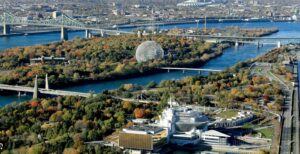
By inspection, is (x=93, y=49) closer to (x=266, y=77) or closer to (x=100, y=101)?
(x=266, y=77)

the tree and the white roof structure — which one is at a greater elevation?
the tree

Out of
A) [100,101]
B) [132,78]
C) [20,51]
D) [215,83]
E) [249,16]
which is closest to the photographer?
[100,101]

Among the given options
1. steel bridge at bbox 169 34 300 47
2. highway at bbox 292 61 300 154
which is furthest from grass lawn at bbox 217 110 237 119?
steel bridge at bbox 169 34 300 47

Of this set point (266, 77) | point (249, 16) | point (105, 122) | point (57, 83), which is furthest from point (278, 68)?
point (249, 16)

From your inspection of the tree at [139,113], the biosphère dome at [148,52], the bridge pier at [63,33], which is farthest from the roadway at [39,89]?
the bridge pier at [63,33]

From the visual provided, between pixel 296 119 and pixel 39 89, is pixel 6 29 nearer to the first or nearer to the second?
pixel 39 89

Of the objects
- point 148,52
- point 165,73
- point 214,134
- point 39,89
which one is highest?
point 148,52

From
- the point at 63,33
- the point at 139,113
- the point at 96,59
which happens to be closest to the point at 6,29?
the point at 63,33

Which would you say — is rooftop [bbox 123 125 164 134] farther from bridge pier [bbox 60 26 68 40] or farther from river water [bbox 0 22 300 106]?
bridge pier [bbox 60 26 68 40]

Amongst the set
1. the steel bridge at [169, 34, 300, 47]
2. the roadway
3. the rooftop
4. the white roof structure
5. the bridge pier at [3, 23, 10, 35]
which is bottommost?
the roadway
